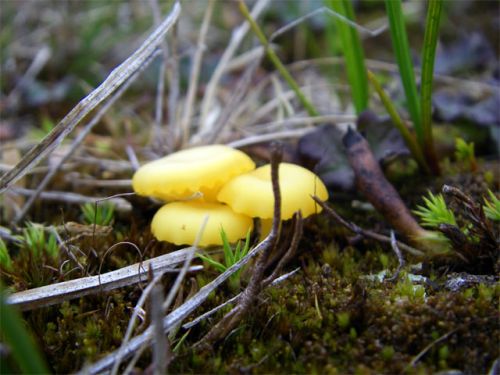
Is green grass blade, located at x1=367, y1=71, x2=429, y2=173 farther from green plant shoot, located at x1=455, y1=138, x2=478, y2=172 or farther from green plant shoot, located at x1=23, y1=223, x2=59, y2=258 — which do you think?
green plant shoot, located at x1=23, y1=223, x2=59, y2=258

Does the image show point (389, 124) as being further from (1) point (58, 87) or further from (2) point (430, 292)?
(1) point (58, 87)

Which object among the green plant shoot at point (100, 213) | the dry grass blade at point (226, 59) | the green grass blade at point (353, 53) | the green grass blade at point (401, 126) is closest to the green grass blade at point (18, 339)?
the green plant shoot at point (100, 213)

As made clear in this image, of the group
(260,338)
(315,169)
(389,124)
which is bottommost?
(260,338)

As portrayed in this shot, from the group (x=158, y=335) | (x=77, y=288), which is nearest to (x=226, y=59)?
(x=77, y=288)

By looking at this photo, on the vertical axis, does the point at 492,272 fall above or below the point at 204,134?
below

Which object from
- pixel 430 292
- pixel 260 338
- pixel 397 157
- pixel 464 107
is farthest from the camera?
pixel 464 107

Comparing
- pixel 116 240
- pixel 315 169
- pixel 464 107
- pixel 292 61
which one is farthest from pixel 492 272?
pixel 292 61

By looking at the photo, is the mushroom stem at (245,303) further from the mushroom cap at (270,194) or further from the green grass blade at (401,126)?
the green grass blade at (401,126)
